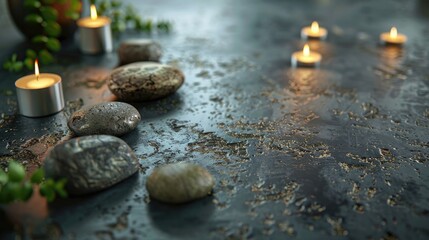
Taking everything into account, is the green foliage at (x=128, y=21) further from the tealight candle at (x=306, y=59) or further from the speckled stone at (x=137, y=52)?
the tealight candle at (x=306, y=59)

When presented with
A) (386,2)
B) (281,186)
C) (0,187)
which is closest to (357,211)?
(281,186)

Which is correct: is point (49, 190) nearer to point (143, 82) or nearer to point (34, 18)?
Answer: point (143, 82)

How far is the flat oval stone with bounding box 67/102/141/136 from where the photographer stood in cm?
119

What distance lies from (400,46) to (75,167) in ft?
4.88

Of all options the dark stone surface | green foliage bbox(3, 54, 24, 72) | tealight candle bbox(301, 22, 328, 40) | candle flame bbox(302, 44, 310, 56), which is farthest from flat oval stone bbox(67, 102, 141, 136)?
tealight candle bbox(301, 22, 328, 40)

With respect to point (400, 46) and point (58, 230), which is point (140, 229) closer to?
point (58, 230)

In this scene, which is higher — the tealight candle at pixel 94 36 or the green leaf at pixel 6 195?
the tealight candle at pixel 94 36

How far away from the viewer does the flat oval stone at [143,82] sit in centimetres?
139

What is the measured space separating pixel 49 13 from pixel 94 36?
0.20 metres

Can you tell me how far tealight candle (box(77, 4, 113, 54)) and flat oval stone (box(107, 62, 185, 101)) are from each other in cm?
45

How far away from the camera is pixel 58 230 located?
886 mm

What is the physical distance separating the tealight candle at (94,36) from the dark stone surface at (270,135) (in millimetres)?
60

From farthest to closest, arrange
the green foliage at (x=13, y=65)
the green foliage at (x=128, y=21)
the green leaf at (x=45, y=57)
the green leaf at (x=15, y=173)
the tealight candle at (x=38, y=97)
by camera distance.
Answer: the green foliage at (x=128, y=21), the green leaf at (x=45, y=57), the green foliage at (x=13, y=65), the tealight candle at (x=38, y=97), the green leaf at (x=15, y=173)


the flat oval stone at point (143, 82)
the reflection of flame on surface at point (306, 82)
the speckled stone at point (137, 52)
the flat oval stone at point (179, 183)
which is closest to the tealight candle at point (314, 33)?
the reflection of flame on surface at point (306, 82)
